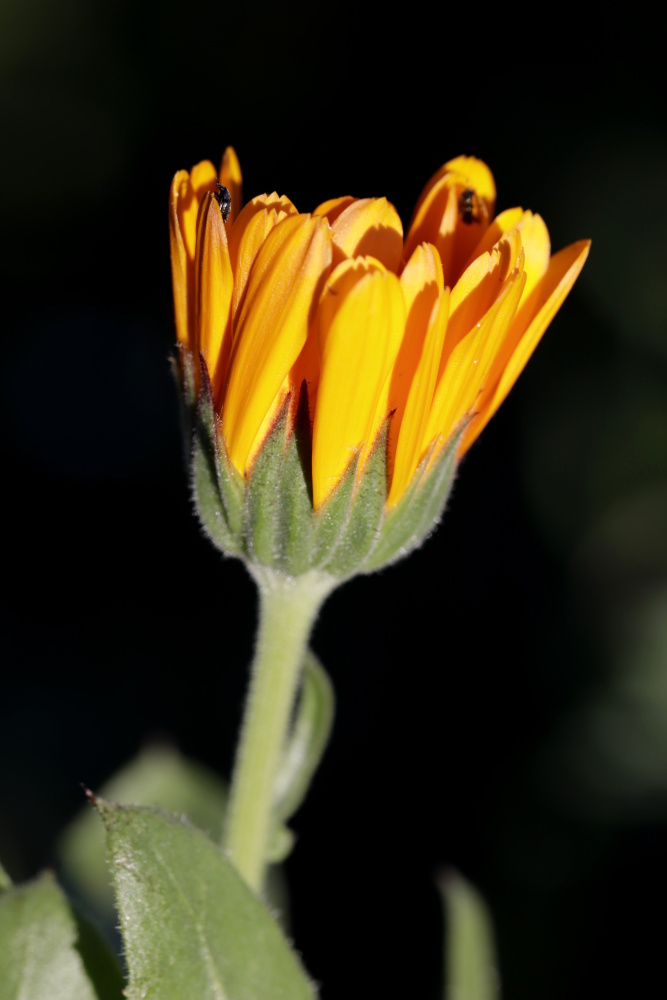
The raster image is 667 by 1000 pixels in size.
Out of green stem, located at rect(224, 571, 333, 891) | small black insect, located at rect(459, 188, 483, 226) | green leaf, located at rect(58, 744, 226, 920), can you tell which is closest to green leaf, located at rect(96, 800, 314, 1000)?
green stem, located at rect(224, 571, 333, 891)

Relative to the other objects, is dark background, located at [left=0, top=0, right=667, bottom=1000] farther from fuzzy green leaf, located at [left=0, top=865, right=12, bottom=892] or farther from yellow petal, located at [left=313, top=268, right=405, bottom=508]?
yellow petal, located at [left=313, top=268, right=405, bottom=508]

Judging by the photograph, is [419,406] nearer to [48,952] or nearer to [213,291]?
[213,291]

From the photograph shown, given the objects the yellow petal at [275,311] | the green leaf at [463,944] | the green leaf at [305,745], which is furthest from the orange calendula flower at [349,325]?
the green leaf at [463,944]

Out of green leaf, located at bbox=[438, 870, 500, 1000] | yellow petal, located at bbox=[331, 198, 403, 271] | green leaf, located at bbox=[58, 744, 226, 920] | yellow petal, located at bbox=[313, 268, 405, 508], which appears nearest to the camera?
yellow petal, located at bbox=[313, 268, 405, 508]

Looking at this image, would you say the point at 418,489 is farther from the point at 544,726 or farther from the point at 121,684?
the point at 121,684

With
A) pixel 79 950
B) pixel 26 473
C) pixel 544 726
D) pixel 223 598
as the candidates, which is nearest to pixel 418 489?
pixel 79 950

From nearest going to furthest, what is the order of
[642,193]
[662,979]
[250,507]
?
[250,507]
[662,979]
[642,193]
